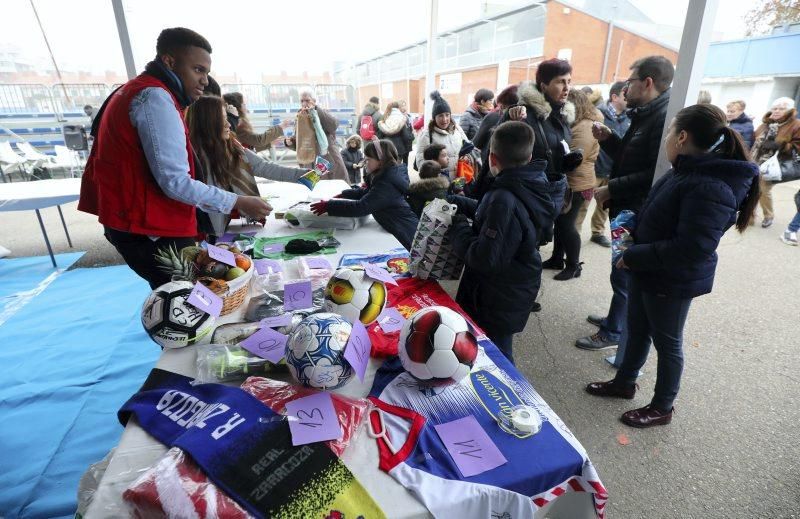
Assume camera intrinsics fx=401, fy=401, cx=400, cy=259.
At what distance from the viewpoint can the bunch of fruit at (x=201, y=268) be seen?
1557 mm

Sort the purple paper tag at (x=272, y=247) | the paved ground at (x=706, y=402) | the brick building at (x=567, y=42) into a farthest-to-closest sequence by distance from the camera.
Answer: the brick building at (x=567, y=42) < the purple paper tag at (x=272, y=247) < the paved ground at (x=706, y=402)

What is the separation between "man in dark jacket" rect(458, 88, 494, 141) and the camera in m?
4.97

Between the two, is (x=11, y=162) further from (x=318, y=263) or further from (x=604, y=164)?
(x=604, y=164)

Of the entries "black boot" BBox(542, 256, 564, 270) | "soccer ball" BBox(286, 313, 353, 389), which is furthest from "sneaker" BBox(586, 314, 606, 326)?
"soccer ball" BBox(286, 313, 353, 389)

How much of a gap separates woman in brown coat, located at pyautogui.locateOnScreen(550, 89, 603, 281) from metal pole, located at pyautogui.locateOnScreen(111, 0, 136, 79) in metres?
3.76

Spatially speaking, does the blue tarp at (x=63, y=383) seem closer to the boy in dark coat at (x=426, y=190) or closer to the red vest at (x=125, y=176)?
the red vest at (x=125, y=176)

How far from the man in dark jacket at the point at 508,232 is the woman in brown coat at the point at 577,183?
1.71 metres

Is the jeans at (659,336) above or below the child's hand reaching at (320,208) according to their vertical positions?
below

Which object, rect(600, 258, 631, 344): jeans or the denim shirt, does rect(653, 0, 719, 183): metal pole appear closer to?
rect(600, 258, 631, 344): jeans

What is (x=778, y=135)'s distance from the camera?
4.61 m

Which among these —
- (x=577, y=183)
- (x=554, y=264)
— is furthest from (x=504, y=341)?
(x=577, y=183)

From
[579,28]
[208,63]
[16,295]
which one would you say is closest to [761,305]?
[208,63]

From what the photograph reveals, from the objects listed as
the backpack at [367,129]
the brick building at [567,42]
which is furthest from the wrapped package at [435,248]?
the brick building at [567,42]

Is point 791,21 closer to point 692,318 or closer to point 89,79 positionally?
point 692,318
